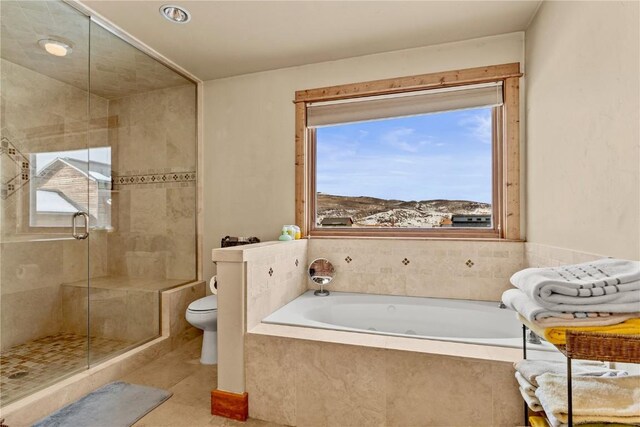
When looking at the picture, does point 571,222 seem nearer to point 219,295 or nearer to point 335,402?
point 335,402

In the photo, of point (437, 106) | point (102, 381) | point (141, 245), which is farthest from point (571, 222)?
point (141, 245)

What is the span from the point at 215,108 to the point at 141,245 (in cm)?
147

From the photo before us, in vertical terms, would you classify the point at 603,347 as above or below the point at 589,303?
below

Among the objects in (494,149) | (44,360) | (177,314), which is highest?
(494,149)

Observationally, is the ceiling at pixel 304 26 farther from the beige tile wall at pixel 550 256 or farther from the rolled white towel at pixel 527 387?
the rolled white towel at pixel 527 387

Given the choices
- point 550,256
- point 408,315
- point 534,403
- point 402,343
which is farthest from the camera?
point 408,315

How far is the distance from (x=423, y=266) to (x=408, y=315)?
1.31 feet

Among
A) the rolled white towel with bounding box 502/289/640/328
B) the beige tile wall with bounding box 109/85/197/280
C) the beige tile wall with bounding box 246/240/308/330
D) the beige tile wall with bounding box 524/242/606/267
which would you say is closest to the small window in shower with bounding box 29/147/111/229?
the beige tile wall with bounding box 109/85/197/280

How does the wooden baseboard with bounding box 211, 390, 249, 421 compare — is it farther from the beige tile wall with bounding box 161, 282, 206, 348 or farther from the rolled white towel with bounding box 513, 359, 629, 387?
the rolled white towel with bounding box 513, 359, 629, 387

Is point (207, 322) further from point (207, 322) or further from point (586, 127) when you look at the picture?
point (586, 127)

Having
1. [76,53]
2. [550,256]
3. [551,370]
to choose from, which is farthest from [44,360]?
[550,256]

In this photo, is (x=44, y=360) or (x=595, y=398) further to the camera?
(x=44, y=360)

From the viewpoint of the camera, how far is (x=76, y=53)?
228 cm

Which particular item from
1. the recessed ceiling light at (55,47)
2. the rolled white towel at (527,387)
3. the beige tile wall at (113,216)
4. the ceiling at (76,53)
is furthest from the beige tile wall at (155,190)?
the rolled white towel at (527,387)
